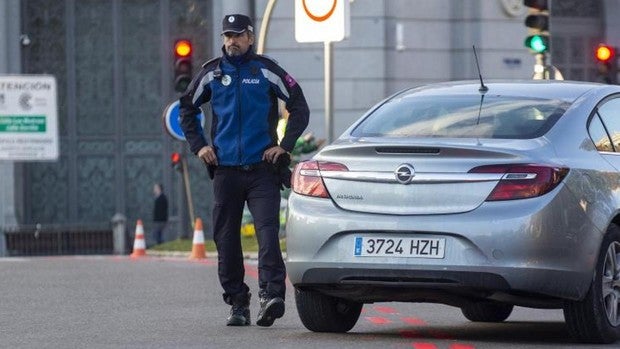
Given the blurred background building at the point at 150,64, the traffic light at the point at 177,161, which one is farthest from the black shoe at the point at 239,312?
the blurred background building at the point at 150,64

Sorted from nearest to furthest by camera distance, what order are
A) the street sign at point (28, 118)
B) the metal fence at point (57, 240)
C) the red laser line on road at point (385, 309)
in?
the red laser line on road at point (385, 309) < the street sign at point (28, 118) < the metal fence at point (57, 240)

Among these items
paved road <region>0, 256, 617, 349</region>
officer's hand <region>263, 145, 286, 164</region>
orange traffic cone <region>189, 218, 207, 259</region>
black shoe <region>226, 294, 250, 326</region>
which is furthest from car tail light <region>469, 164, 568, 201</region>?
orange traffic cone <region>189, 218, 207, 259</region>

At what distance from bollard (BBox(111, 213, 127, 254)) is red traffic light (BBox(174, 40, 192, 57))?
5665 millimetres

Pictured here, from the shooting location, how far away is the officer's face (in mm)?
11859

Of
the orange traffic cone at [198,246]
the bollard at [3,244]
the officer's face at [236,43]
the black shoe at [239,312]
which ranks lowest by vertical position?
the bollard at [3,244]

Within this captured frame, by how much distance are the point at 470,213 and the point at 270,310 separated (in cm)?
179

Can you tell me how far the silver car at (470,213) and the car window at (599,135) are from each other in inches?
0.6

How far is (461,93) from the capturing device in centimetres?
1141

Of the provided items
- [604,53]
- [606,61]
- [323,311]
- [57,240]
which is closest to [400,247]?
[323,311]

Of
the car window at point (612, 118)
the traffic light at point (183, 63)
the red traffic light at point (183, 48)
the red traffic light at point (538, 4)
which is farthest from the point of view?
the red traffic light at point (183, 48)

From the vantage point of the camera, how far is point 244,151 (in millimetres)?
11789

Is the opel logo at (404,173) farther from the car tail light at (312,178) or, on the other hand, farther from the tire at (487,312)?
the tire at (487,312)

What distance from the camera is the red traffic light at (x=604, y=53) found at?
2876cm

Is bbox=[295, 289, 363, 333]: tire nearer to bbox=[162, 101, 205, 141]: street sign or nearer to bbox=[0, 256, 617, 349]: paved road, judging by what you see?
bbox=[0, 256, 617, 349]: paved road
